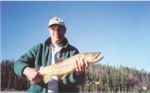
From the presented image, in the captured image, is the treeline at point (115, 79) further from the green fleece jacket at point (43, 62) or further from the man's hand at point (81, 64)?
the man's hand at point (81, 64)

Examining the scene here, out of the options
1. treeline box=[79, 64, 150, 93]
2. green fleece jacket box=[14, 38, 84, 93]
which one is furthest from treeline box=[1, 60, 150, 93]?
green fleece jacket box=[14, 38, 84, 93]

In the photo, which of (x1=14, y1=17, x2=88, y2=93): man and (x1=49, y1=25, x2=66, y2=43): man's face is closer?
(x1=14, y1=17, x2=88, y2=93): man

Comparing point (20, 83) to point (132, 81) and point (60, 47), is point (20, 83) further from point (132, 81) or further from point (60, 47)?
point (60, 47)

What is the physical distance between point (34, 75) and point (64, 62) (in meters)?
0.27

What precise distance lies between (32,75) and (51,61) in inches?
9.2

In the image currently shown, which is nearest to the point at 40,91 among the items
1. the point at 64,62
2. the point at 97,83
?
the point at 64,62

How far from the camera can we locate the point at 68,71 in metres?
2.29

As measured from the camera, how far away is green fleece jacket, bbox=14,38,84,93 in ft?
7.43

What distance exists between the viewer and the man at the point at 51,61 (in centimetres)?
221

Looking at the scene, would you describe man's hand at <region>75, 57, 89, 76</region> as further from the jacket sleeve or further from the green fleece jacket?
the jacket sleeve

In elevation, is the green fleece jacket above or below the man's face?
below

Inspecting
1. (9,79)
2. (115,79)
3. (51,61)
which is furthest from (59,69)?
(9,79)

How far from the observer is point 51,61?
2.34m

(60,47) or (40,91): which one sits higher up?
(60,47)
